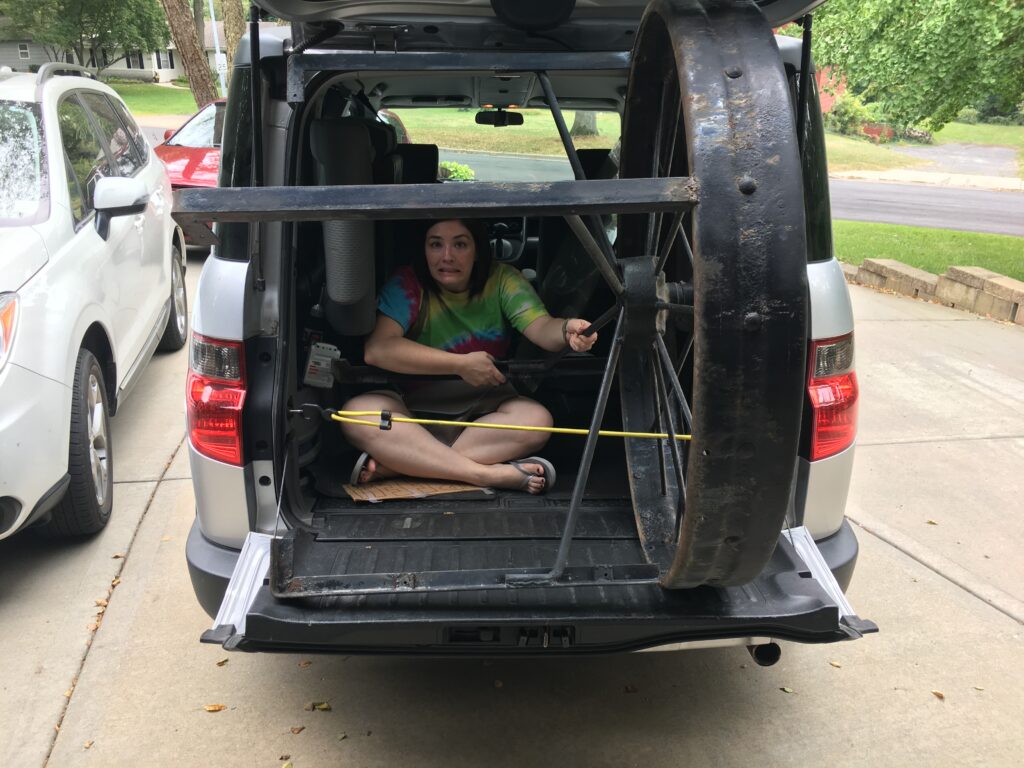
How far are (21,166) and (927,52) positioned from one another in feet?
24.7

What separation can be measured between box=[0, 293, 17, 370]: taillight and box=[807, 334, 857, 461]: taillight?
8.74 feet

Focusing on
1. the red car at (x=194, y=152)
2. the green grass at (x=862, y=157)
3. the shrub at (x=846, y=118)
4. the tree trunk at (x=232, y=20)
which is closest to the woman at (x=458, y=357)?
the red car at (x=194, y=152)

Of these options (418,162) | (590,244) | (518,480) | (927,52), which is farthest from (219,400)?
(927,52)

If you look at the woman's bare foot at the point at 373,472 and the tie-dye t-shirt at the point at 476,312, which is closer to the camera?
the woman's bare foot at the point at 373,472

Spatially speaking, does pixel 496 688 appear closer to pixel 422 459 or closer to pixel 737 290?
pixel 422 459

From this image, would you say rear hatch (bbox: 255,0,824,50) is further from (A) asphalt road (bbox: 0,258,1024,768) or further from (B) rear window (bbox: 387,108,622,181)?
(A) asphalt road (bbox: 0,258,1024,768)

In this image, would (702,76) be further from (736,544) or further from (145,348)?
(145,348)

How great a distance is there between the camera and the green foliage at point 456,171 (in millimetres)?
5102

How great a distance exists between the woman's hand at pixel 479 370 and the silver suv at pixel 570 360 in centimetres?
14

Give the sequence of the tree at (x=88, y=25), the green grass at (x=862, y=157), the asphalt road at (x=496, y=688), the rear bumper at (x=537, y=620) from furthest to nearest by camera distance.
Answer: the tree at (x=88, y=25), the green grass at (x=862, y=157), the asphalt road at (x=496, y=688), the rear bumper at (x=537, y=620)

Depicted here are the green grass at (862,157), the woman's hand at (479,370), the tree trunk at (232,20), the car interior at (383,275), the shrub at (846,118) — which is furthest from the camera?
the shrub at (846,118)

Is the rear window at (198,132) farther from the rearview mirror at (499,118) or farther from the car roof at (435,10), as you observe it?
the car roof at (435,10)

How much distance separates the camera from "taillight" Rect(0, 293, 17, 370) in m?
3.04

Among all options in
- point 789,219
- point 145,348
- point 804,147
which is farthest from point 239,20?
point 789,219
